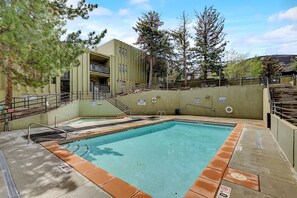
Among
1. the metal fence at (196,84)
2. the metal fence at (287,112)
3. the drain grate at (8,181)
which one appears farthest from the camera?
the metal fence at (196,84)

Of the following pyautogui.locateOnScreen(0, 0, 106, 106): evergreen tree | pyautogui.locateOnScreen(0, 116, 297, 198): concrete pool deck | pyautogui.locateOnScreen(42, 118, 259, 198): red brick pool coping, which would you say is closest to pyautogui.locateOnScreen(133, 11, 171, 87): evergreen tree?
pyautogui.locateOnScreen(0, 0, 106, 106): evergreen tree

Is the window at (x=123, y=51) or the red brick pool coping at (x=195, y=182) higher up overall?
the window at (x=123, y=51)

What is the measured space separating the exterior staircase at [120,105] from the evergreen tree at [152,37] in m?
6.89

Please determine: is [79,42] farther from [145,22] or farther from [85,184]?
[145,22]

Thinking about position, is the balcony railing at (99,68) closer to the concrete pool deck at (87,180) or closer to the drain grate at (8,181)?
the concrete pool deck at (87,180)

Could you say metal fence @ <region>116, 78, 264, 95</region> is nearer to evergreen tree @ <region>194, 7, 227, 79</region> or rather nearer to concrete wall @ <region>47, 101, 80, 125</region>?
evergreen tree @ <region>194, 7, 227, 79</region>

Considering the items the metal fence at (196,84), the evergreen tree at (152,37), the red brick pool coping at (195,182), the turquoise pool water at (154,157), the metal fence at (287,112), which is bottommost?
the turquoise pool water at (154,157)

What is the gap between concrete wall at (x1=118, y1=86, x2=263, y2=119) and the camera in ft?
36.2

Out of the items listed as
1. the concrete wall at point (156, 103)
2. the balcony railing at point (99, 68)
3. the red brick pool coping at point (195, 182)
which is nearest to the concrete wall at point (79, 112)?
the concrete wall at point (156, 103)

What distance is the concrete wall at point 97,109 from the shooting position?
1297cm

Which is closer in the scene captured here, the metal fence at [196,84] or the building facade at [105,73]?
the building facade at [105,73]

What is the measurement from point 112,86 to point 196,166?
1604 centimetres

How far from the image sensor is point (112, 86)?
18562mm

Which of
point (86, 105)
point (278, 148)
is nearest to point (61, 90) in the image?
point (86, 105)
